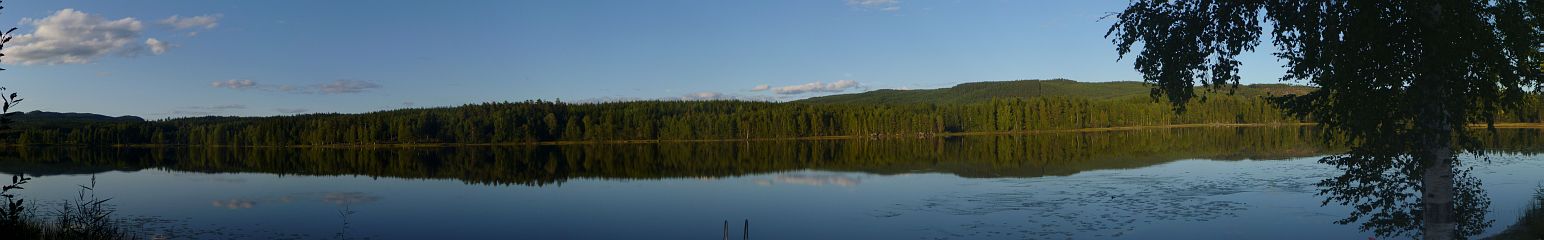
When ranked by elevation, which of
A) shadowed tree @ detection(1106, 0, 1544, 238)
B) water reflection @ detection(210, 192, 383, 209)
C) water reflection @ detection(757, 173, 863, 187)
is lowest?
water reflection @ detection(210, 192, 383, 209)

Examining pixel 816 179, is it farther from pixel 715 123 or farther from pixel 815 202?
pixel 715 123

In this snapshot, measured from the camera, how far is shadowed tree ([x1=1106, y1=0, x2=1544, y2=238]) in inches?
380

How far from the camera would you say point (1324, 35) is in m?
10.6

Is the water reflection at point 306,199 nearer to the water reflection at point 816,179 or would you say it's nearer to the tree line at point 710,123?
the water reflection at point 816,179

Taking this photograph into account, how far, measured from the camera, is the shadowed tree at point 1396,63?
9.65 meters

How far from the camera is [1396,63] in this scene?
1015 cm

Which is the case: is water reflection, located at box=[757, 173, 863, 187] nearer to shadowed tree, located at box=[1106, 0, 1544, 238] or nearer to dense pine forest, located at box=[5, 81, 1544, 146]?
shadowed tree, located at box=[1106, 0, 1544, 238]

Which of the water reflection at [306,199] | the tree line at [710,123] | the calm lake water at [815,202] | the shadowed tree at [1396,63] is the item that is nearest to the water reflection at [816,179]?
the calm lake water at [815,202]

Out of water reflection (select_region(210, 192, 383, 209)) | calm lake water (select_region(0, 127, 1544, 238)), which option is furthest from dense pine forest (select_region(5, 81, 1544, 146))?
water reflection (select_region(210, 192, 383, 209))

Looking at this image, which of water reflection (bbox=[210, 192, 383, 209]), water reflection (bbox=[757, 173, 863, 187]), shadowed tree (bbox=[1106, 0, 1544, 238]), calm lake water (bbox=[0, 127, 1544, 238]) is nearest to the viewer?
shadowed tree (bbox=[1106, 0, 1544, 238])

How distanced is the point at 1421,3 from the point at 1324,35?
1.24 meters

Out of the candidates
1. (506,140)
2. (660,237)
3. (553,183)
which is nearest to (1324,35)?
(660,237)

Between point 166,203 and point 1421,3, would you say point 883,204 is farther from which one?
point 166,203

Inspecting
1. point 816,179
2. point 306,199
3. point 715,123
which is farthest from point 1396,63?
point 715,123
